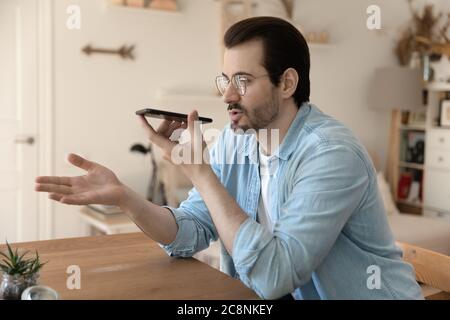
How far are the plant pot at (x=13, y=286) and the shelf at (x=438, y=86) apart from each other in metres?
4.10

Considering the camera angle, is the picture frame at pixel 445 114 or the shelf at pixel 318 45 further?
the picture frame at pixel 445 114

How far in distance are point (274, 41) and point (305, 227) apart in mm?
464

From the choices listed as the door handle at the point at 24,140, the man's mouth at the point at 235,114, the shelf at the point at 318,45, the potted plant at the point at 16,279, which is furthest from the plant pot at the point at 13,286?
the shelf at the point at 318,45

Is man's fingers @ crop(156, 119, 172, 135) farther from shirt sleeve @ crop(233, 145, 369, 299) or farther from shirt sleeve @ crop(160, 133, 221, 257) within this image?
shirt sleeve @ crop(233, 145, 369, 299)

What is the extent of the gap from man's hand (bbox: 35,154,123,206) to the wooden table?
158mm

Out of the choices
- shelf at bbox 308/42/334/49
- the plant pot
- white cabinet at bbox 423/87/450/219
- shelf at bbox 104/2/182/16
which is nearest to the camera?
the plant pot

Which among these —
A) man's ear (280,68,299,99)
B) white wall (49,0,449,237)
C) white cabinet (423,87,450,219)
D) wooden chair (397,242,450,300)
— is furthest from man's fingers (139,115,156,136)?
white cabinet (423,87,450,219)

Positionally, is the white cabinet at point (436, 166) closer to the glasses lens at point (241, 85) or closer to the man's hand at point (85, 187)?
the glasses lens at point (241, 85)

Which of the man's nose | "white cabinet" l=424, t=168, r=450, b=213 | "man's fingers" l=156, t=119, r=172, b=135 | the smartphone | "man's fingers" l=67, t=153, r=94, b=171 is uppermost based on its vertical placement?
the man's nose

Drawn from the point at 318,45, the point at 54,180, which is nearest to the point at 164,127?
the point at 54,180

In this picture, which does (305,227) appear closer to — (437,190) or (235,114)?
(235,114)

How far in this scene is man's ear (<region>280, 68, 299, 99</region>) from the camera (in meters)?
1.36

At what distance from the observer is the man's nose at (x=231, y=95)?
51.9 inches
